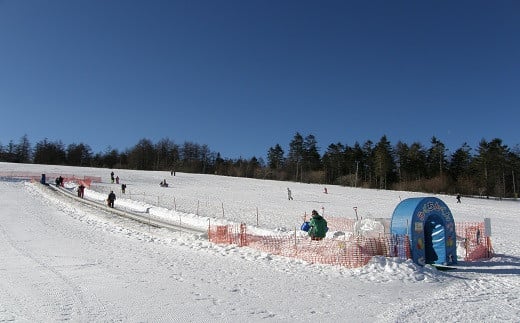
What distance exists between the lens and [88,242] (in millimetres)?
17656

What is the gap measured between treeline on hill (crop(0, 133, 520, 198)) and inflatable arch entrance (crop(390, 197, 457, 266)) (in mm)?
66219

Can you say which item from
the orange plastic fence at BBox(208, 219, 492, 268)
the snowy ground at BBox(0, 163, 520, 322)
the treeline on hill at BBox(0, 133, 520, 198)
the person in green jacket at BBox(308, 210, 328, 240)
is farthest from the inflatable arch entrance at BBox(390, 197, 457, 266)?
the treeline on hill at BBox(0, 133, 520, 198)

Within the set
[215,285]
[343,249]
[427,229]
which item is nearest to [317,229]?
[343,249]

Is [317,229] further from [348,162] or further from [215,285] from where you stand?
[348,162]

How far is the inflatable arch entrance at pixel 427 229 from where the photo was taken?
14.5 meters

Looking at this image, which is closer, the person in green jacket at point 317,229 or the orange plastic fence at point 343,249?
the orange plastic fence at point 343,249

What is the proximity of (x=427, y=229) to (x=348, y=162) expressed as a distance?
98871 millimetres

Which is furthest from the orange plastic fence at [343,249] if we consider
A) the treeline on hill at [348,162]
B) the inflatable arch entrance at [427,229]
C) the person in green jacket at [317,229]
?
the treeline on hill at [348,162]

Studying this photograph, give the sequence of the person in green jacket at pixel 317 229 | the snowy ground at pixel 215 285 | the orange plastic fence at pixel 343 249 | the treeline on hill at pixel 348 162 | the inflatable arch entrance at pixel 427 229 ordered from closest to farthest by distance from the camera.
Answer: the snowy ground at pixel 215 285 < the orange plastic fence at pixel 343 249 < the inflatable arch entrance at pixel 427 229 < the person in green jacket at pixel 317 229 < the treeline on hill at pixel 348 162

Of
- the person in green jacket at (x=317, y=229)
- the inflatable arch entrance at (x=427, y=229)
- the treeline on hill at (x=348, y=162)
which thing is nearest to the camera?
the inflatable arch entrance at (x=427, y=229)

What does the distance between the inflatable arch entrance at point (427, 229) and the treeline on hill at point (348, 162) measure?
66.2 meters

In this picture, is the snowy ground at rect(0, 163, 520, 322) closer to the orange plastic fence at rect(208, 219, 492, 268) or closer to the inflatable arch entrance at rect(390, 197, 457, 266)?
the orange plastic fence at rect(208, 219, 492, 268)

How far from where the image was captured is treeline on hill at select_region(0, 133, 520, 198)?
86.1 metres

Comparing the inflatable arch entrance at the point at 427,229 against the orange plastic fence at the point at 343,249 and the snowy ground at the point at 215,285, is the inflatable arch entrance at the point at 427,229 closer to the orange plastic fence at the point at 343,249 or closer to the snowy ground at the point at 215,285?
the orange plastic fence at the point at 343,249
